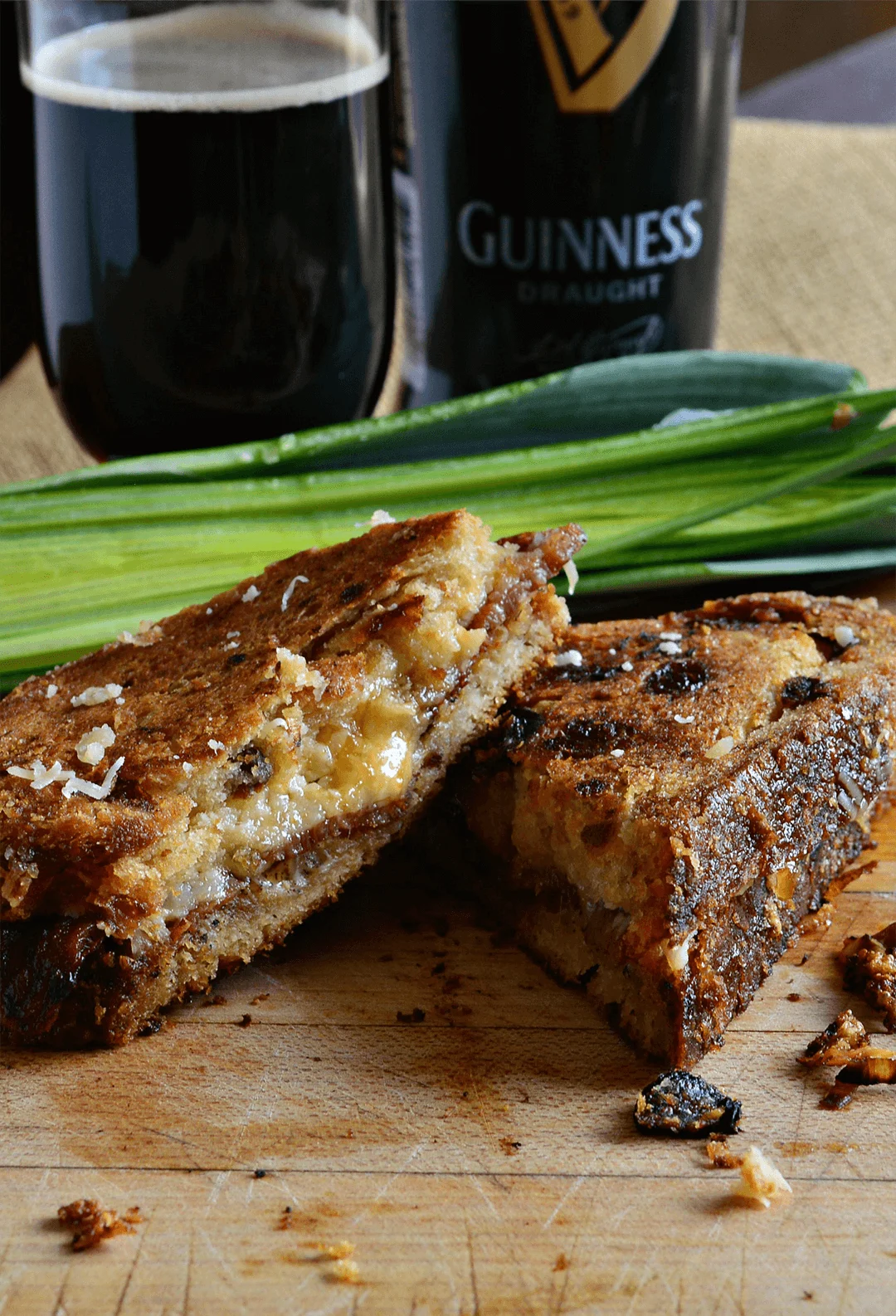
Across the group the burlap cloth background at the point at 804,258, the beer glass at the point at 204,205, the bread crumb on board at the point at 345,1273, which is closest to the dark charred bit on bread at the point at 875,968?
the bread crumb on board at the point at 345,1273

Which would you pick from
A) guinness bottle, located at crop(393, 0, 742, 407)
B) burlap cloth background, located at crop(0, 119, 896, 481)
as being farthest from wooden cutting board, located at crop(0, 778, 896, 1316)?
burlap cloth background, located at crop(0, 119, 896, 481)

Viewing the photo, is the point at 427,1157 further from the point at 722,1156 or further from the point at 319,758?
the point at 319,758

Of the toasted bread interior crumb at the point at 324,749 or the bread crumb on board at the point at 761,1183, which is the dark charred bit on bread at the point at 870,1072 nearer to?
the bread crumb on board at the point at 761,1183

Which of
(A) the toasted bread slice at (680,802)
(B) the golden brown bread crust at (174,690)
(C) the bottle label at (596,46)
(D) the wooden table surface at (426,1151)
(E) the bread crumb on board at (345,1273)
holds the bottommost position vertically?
(D) the wooden table surface at (426,1151)

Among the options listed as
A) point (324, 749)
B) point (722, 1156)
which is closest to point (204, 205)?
point (324, 749)

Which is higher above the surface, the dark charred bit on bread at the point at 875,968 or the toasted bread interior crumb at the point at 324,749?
the toasted bread interior crumb at the point at 324,749
